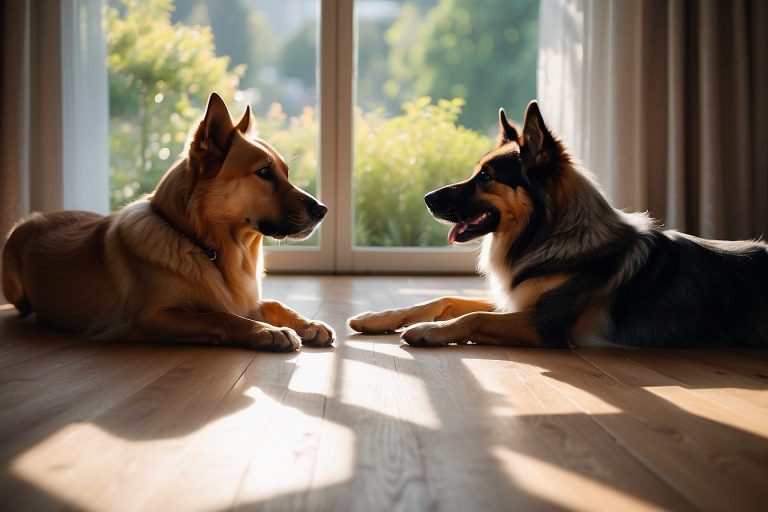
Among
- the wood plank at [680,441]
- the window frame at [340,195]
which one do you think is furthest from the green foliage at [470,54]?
the wood plank at [680,441]

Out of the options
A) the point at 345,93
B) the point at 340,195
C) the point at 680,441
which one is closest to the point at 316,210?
the point at 680,441

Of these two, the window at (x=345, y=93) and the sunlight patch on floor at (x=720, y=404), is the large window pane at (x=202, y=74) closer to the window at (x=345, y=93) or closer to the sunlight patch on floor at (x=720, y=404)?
the window at (x=345, y=93)

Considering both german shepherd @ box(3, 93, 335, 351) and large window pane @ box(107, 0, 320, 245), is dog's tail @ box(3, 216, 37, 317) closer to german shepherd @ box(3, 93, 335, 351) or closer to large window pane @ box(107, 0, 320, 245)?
german shepherd @ box(3, 93, 335, 351)

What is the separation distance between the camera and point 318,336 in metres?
2.44

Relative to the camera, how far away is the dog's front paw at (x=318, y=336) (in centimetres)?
244

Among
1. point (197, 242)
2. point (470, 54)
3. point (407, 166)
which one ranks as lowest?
point (197, 242)

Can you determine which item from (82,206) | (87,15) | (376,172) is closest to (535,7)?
(376,172)

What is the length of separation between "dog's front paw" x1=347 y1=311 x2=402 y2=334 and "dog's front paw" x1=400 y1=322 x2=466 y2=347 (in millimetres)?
265

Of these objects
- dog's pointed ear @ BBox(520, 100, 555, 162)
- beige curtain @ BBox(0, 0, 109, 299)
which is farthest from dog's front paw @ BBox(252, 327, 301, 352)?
beige curtain @ BBox(0, 0, 109, 299)

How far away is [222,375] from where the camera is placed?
76.8 inches

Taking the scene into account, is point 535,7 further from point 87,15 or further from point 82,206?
point 82,206

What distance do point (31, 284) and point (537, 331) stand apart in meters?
1.94

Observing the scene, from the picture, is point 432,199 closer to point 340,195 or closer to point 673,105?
point 340,195

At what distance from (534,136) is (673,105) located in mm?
2368
